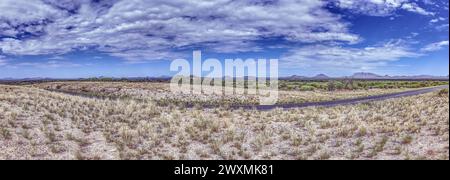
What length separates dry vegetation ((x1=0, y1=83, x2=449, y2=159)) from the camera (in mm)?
14516

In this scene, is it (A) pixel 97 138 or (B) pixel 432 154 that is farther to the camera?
(A) pixel 97 138

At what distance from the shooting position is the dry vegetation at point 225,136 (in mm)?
14516

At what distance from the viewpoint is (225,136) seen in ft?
58.3
